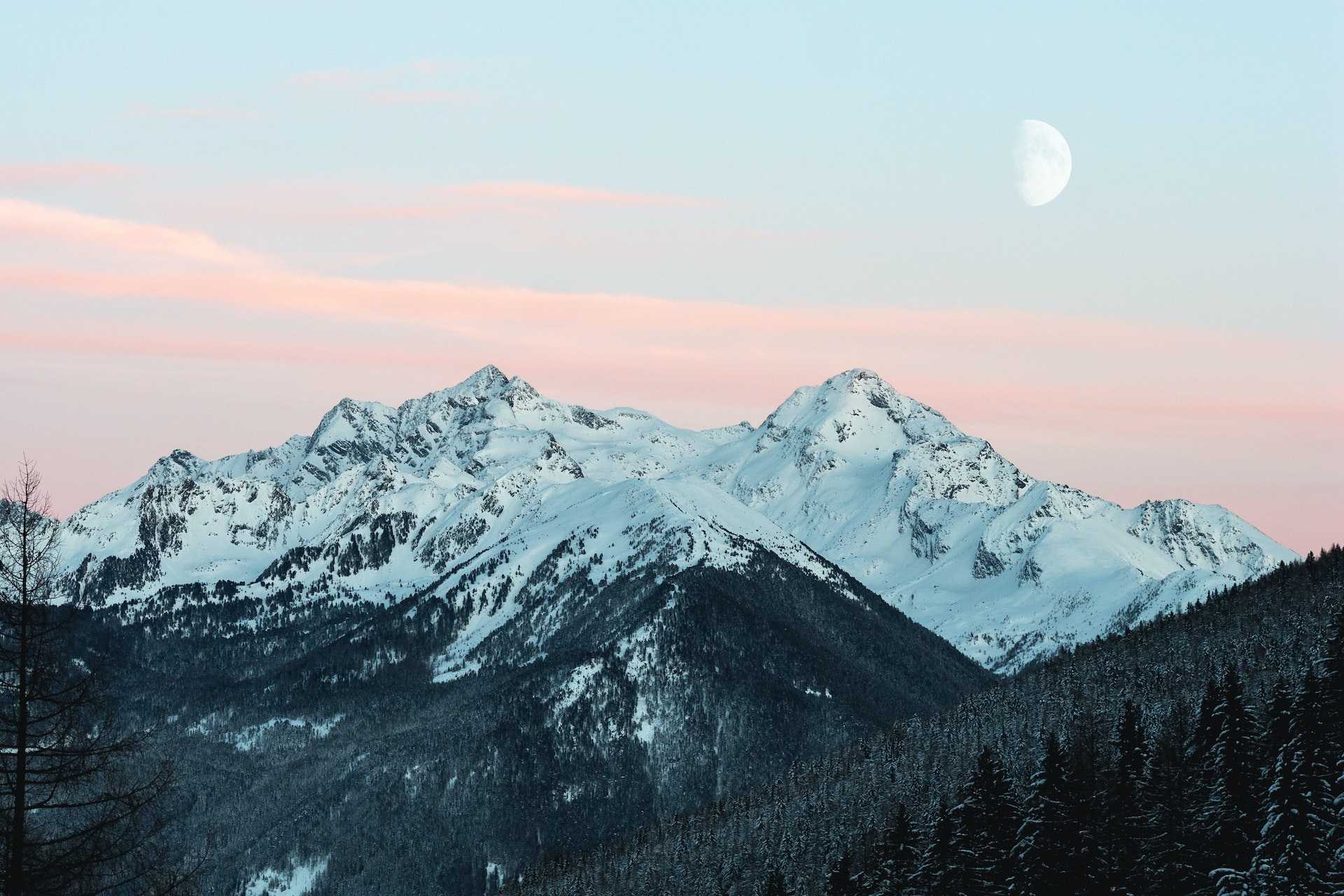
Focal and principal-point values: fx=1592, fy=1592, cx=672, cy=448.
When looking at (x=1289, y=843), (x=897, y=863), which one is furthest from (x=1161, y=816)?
(x=1289, y=843)

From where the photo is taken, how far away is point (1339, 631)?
15462 centimetres

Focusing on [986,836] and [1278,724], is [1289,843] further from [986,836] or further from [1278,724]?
[1278,724]

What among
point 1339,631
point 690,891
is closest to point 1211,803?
point 1339,631

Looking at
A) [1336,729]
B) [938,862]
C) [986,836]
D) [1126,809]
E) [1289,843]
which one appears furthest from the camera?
[1336,729]

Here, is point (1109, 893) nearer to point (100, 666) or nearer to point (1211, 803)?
point (1211, 803)

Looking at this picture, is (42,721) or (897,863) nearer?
(42,721)

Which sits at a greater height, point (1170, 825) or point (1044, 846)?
point (1044, 846)

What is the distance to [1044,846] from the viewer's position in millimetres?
107812

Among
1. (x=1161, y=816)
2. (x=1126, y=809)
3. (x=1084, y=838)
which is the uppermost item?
(x=1084, y=838)

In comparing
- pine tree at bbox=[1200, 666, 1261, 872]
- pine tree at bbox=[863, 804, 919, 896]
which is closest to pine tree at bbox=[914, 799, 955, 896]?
pine tree at bbox=[863, 804, 919, 896]

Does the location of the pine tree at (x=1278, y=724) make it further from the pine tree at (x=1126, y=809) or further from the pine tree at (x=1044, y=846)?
the pine tree at (x=1044, y=846)

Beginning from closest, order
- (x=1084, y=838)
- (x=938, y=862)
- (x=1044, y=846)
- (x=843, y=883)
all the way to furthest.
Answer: (x=1084, y=838) < (x=1044, y=846) < (x=938, y=862) < (x=843, y=883)

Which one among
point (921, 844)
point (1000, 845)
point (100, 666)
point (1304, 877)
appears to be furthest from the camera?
point (921, 844)

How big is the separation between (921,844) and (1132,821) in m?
26.9
